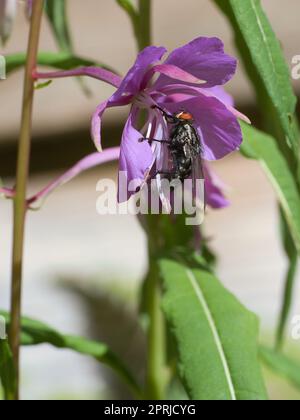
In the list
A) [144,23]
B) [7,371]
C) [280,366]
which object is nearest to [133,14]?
[144,23]

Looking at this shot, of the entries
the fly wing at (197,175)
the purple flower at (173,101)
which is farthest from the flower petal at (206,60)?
the fly wing at (197,175)

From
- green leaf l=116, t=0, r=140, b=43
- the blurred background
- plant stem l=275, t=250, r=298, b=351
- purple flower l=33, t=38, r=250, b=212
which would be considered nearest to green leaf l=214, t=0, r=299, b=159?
purple flower l=33, t=38, r=250, b=212

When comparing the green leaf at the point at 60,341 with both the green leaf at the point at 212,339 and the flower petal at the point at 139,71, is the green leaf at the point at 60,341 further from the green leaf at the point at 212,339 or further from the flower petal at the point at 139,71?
the flower petal at the point at 139,71

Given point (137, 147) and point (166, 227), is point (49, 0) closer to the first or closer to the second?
point (166, 227)

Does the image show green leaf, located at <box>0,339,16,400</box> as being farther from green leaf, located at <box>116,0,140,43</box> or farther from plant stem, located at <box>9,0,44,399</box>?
green leaf, located at <box>116,0,140,43</box>
